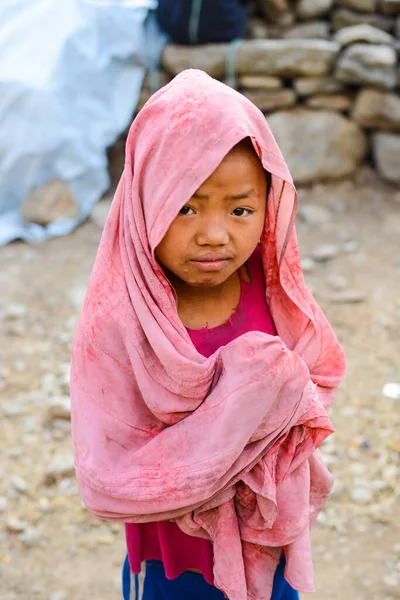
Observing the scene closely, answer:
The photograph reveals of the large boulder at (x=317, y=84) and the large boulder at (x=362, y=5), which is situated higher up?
the large boulder at (x=362, y=5)

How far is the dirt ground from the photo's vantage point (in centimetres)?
280

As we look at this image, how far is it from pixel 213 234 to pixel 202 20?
4208 mm

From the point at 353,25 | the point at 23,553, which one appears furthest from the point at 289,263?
the point at 353,25

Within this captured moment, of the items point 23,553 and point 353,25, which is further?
point 353,25

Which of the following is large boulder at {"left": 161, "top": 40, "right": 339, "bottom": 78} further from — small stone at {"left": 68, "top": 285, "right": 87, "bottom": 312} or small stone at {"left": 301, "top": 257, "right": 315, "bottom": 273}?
small stone at {"left": 68, "top": 285, "right": 87, "bottom": 312}

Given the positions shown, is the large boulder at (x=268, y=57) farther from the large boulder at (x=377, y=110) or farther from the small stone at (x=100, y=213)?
the small stone at (x=100, y=213)

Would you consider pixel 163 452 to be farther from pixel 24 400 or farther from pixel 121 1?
pixel 121 1

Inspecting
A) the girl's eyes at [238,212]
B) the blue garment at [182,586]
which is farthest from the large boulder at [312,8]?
the blue garment at [182,586]

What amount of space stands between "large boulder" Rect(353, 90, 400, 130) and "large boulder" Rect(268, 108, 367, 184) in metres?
0.11

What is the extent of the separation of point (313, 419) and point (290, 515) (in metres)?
0.21

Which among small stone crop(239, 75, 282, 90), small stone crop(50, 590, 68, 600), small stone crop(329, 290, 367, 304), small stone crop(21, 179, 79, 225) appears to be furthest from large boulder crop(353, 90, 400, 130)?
small stone crop(50, 590, 68, 600)

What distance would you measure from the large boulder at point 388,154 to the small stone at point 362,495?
2.93 meters

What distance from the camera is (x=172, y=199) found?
4.59 ft

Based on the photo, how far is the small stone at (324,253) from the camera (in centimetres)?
478
